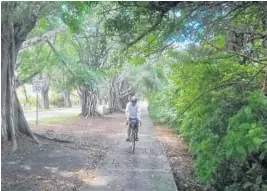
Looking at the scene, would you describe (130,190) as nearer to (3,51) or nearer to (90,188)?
(90,188)

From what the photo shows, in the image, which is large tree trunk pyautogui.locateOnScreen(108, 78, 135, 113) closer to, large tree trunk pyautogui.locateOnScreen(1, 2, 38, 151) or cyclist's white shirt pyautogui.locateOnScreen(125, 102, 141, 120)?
cyclist's white shirt pyautogui.locateOnScreen(125, 102, 141, 120)

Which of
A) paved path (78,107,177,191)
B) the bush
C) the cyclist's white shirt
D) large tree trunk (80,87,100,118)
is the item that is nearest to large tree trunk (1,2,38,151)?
paved path (78,107,177,191)

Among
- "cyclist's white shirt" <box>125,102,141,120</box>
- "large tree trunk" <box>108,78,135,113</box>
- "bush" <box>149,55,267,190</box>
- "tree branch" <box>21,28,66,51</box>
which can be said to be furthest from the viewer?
"large tree trunk" <box>108,78,135,113</box>

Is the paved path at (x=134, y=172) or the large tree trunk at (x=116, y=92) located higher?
the large tree trunk at (x=116, y=92)

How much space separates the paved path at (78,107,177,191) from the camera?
8556mm

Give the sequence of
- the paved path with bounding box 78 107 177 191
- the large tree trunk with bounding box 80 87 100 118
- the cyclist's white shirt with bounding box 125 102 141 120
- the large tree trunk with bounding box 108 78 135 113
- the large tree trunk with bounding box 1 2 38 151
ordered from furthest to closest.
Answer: the large tree trunk with bounding box 108 78 135 113, the large tree trunk with bounding box 80 87 100 118, the cyclist's white shirt with bounding box 125 102 141 120, the large tree trunk with bounding box 1 2 38 151, the paved path with bounding box 78 107 177 191

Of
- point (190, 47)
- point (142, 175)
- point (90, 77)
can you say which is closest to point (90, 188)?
point (142, 175)

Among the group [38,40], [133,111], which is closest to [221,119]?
[133,111]

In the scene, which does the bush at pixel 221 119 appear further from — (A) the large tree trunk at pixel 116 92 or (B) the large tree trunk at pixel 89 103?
(A) the large tree trunk at pixel 116 92

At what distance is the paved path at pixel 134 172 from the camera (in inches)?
337

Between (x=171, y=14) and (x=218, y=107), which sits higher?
(x=171, y=14)

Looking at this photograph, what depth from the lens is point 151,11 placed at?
16.7 ft

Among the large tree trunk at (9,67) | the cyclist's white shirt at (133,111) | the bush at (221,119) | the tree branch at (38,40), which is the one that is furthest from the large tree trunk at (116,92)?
the bush at (221,119)

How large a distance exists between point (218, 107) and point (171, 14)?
2.07 metres
